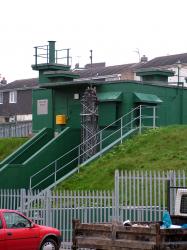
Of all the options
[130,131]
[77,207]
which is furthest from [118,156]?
[77,207]

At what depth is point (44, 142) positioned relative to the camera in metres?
36.7

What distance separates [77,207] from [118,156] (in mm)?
9138

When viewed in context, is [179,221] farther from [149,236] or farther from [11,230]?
[11,230]

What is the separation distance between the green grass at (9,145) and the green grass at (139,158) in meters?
9.03

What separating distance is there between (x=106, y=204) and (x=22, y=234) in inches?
136

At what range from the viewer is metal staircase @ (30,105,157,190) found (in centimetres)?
3306

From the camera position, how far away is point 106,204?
72.0ft

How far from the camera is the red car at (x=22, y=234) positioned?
19.0 m

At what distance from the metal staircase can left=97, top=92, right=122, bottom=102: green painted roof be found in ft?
3.08

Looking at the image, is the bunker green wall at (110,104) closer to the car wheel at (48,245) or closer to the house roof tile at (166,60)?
the car wheel at (48,245)

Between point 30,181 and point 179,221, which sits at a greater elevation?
point 179,221

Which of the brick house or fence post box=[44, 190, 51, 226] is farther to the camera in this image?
the brick house

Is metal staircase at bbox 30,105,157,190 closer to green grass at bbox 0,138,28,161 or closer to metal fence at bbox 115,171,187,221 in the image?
green grass at bbox 0,138,28,161

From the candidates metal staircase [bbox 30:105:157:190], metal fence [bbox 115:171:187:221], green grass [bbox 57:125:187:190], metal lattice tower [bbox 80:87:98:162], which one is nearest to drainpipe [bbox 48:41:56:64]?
metal lattice tower [bbox 80:87:98:162]
